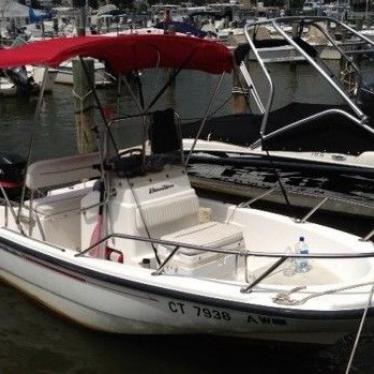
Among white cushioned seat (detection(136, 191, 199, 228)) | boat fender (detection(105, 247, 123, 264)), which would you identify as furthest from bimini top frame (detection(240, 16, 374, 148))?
boat fender (detection(105, 247, 123, 264))

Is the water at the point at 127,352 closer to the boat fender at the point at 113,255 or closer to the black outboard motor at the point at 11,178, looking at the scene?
the boat fender at the point at 113,255

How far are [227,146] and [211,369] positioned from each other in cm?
445

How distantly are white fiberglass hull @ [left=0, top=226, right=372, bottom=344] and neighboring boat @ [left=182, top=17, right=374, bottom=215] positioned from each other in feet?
7.08

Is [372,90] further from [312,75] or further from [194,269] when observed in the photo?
[312,75]

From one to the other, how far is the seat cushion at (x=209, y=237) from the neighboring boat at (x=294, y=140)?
120cm

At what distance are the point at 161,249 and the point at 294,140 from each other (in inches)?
76.5

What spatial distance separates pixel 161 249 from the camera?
252 inches

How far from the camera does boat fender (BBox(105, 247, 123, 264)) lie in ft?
20.8

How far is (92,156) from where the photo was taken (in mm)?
7352

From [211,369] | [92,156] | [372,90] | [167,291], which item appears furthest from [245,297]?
[372,90]

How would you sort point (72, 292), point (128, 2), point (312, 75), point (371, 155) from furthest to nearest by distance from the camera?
point (128, 2), point (312, 75), point (371, 155), point (72, 292)

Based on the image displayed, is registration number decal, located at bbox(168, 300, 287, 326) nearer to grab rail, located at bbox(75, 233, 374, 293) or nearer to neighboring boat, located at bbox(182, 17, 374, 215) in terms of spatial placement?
grab rail, located at bbox(75, 233, 374, 293)

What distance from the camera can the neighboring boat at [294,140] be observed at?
713 cm

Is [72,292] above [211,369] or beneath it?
above
